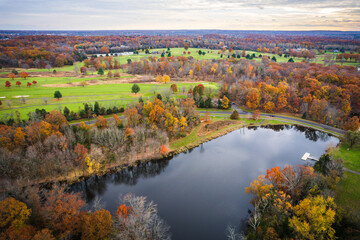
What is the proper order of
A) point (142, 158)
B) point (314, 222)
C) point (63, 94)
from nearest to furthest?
point (314, 222), point (142, 158), point (63, 94)

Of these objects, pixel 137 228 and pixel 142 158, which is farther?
pixel 142 158

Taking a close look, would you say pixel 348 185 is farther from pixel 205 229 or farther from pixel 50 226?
pixel 50 226

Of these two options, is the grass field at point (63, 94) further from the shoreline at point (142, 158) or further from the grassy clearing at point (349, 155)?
the grassy clearing at point (349, 155)

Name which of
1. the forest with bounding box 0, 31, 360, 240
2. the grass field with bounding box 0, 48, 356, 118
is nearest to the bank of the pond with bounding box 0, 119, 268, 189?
the forest with bounding box 0, 31, 360, 240

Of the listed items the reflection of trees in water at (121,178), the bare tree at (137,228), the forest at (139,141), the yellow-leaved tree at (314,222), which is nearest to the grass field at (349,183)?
the forest at (139,141)

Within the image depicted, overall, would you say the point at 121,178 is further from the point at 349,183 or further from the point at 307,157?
the point at 349,183

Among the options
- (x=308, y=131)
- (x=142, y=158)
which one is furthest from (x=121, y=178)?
(x=308, y=131)
